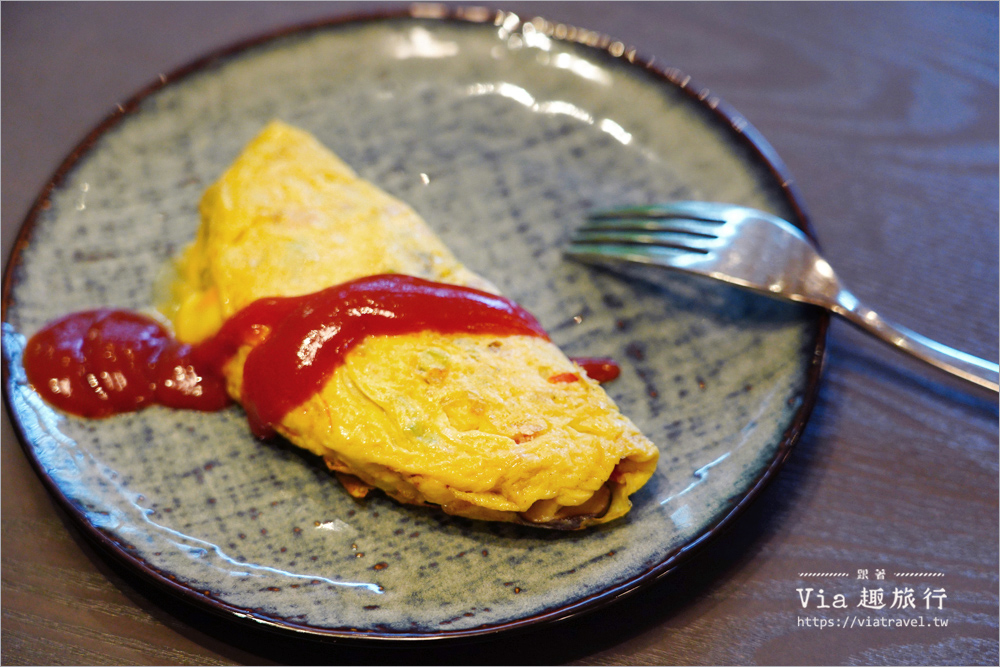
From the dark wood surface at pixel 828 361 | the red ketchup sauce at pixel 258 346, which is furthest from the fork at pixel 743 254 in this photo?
the red ketchup sauce at pixel 258 346

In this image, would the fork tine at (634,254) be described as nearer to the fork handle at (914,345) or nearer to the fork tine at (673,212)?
the fork tine at (673,212)

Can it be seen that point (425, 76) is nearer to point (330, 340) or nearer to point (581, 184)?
point (581, 184)

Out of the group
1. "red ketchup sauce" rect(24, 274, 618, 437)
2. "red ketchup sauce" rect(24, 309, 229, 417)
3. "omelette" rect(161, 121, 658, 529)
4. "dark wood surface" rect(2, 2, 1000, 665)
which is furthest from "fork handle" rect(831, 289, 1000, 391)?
"red ketchup sauce" rect(24, 309, 229, 417)

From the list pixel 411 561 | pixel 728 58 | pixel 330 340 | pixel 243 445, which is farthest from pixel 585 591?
pixel 728 58

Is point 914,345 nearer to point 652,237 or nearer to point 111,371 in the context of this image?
point 652,237

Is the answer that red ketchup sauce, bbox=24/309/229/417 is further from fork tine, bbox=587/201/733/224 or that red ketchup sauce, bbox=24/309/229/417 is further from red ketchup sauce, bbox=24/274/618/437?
fork tine, bbox=587/201/733/224
